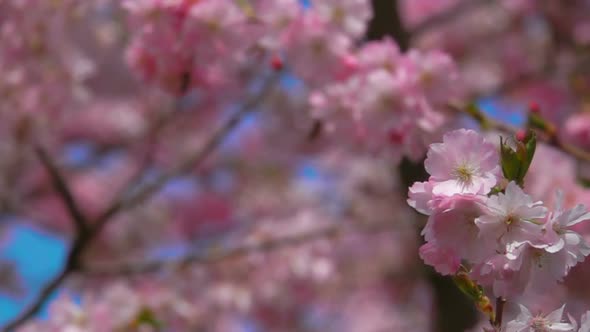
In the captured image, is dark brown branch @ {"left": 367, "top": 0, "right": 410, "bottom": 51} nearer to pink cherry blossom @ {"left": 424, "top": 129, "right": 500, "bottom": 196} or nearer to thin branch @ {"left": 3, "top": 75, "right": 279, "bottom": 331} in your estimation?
thin branch @ {"left": 3, "top": 75, "right": 279, "bottom": 331}

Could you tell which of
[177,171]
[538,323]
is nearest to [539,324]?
[538,323]

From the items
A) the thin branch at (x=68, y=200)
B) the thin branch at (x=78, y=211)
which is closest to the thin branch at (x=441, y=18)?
the thin branch at (x=78, y=211)

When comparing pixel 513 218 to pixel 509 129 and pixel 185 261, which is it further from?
pixel 185 261

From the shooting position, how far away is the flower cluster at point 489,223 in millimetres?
914

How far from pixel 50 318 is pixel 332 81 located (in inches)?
38.2

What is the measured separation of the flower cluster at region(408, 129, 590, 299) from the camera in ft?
3.00

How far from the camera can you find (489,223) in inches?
35.9

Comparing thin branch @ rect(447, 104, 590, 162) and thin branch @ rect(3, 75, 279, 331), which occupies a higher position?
thin branch @ rect(3, 75, 279, 331)

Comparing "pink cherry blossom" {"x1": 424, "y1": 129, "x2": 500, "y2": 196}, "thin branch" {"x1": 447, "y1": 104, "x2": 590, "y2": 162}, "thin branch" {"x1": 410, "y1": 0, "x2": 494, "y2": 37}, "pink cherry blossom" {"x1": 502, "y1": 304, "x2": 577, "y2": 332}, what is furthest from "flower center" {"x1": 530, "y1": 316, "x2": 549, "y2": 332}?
"thin branch" {"x1": 410, "y1": 0, "x2": 494, "y2": 37}

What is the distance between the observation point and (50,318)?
6.93 feet

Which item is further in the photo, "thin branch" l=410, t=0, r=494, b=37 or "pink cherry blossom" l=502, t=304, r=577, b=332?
"thin branch" l=410, t=0, r=494, b=37

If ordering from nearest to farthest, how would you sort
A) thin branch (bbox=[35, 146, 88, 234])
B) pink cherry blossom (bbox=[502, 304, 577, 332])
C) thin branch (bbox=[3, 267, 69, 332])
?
pink cherry blossom (bbox=[502, 304, 577, 332])
thin branch (bbox=[3, 267, 69, 332])
thin branch (bbox=[35, 146, 88, 234])

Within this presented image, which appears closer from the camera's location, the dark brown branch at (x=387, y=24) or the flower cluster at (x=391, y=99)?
the flower cluster at (x=391, y=99)

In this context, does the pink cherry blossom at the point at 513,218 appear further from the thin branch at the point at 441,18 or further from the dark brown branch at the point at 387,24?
the thin branch at the point at 441,18
